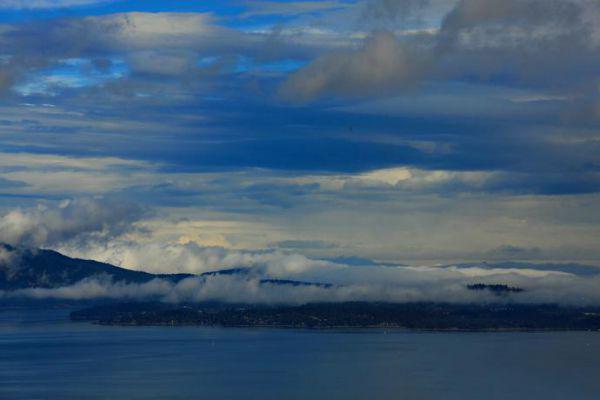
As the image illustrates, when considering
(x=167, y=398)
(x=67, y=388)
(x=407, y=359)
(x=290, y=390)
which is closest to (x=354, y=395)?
(x=290, y=390)

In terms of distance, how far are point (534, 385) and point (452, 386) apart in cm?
1259

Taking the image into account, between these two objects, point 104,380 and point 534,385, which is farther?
point 104,380

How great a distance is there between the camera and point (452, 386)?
5866 inches

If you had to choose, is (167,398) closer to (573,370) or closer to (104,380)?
(104,380)

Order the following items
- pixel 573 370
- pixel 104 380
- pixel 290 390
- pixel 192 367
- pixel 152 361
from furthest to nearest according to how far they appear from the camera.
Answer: pixel 152 361 < pixel 192 367 < pixel 573 370 < pixel 104 380 < pixel 290 390

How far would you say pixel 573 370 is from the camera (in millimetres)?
173750

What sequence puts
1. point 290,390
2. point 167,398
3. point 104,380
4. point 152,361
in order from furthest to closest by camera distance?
point 152,361 → point 104,380 → point 290,390 → point 167,398

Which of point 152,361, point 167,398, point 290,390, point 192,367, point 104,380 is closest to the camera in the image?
point 167,398

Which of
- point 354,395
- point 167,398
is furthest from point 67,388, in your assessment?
point 354,395

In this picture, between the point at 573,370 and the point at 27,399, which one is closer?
the point at 27,399

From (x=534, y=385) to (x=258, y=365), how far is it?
60.8 meters

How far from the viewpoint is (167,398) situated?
13475cm

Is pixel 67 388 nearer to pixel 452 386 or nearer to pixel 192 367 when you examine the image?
pixel 192 367

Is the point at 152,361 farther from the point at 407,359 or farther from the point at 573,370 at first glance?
the point at 573,370
